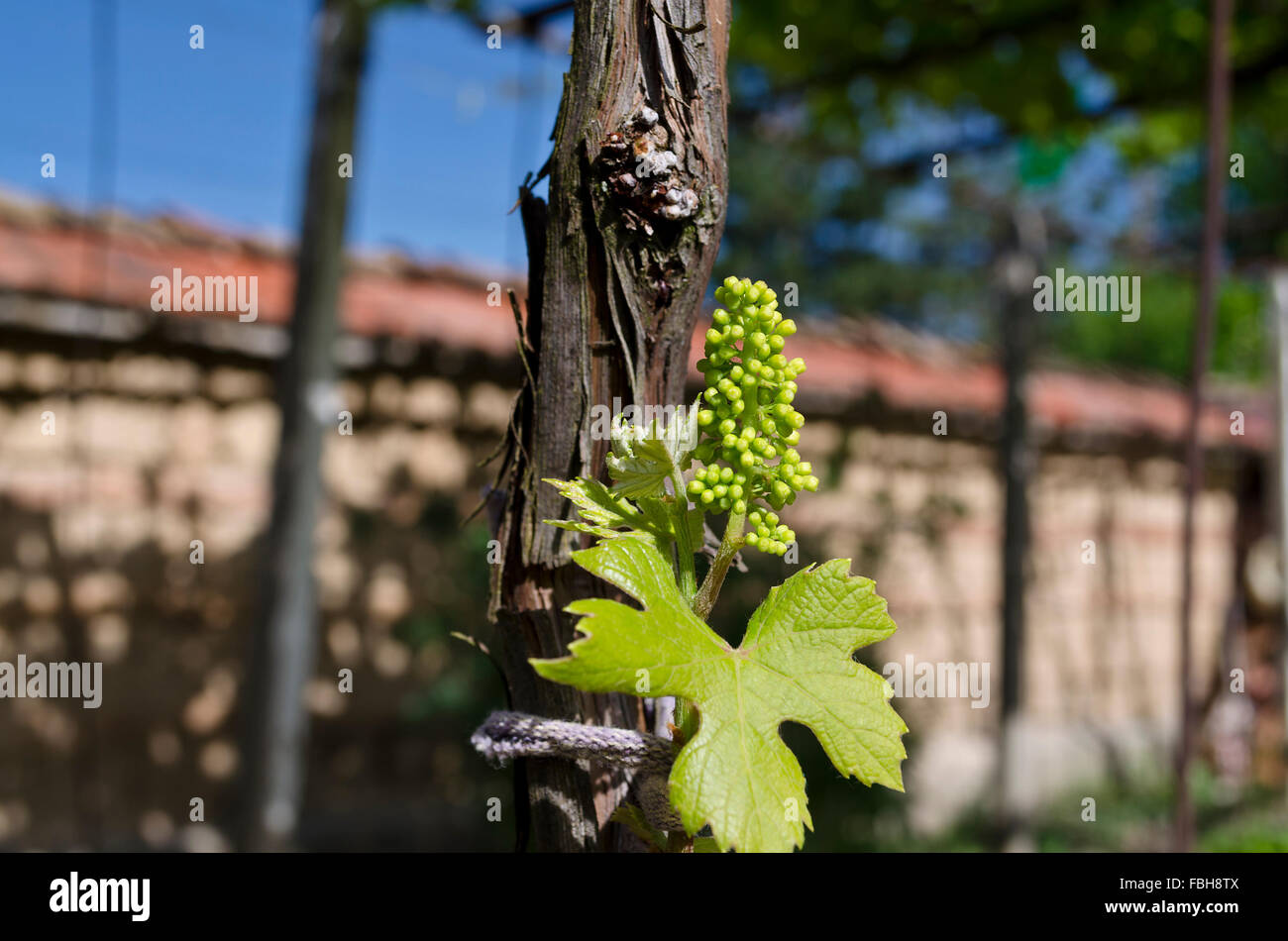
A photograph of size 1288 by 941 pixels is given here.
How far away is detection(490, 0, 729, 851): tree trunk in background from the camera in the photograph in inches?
28.8

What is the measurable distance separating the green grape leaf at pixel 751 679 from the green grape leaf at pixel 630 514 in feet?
0.10

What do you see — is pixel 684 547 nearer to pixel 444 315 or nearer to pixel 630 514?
pixel 630 514

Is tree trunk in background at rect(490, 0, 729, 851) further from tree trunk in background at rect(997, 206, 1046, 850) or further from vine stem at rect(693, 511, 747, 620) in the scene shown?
tree trunk in background at rect(997, 206, 1046, 850)

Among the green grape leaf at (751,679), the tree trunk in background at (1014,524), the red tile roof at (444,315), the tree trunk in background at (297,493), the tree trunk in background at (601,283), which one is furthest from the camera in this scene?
the tree trunk in background at (1014,524)

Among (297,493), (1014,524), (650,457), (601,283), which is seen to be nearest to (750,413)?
(650,457)

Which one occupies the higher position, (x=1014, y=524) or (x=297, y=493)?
(x=297, y=493)

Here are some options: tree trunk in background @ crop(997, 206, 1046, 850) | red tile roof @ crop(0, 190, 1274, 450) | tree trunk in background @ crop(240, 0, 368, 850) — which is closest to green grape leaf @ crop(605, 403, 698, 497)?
red tile roof @ crop(0, 190, 1274, 450)

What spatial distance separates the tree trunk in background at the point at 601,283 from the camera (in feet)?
2.40

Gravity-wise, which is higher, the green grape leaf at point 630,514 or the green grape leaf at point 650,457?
the green grape leaf at point 650,457

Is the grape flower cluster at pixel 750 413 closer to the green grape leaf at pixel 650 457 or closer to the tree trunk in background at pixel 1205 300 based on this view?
the green grape leaf at pixel 650 457

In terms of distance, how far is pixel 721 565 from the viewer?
0.65 m

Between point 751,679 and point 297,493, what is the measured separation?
2.66 meters

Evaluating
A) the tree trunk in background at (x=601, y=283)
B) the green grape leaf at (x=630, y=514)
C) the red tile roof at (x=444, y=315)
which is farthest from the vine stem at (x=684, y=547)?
the red tile roof at (x=444, y=315)

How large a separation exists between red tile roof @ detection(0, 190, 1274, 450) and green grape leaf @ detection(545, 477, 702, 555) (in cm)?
160
